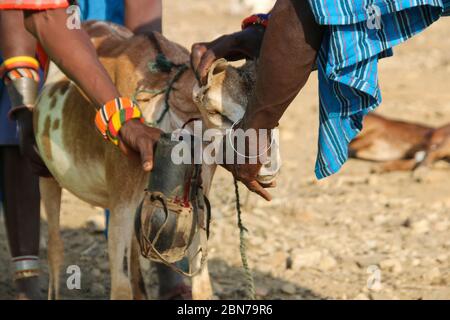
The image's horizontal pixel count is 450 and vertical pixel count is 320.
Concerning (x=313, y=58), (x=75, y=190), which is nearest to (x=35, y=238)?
(x=75, y=190)

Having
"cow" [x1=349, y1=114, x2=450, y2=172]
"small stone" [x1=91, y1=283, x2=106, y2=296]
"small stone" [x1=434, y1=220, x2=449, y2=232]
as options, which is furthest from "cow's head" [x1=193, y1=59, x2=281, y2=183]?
"cow" [x1=349, y1=114, x2=450, y2=172]

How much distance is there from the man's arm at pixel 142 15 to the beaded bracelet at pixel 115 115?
107 centimetres

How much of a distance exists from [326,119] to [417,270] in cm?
253

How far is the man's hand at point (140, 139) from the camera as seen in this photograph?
362cm

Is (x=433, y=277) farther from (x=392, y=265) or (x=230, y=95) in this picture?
(x=230, y=95)

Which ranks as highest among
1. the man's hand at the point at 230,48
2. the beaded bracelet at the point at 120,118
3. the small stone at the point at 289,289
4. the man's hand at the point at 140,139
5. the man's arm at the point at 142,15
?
the man's arm at the point at 142,15

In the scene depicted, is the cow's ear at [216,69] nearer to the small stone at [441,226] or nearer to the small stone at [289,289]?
the small stone at [289,289]

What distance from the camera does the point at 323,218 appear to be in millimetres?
6742

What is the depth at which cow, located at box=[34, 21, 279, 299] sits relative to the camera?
3.94 meters

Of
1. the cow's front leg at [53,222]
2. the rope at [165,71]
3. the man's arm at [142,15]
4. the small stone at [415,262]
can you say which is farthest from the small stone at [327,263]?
the rope at [165,71]

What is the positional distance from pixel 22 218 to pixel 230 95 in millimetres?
2101

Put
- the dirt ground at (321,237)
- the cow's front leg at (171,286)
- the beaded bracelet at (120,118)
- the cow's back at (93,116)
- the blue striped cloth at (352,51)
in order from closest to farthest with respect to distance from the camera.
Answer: the blue striped cloth at (352,51) → the beaded bracelet at (120,118) → the cow's back at (93,116) → the cow's front leg at (171,286) → the dirt ground at (321,237)
